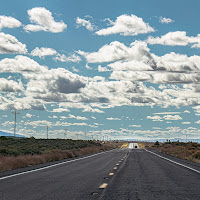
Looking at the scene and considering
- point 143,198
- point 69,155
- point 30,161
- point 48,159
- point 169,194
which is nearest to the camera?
point 143,198

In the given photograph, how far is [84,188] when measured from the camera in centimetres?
1095

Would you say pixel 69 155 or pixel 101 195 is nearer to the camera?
pixel 101 195

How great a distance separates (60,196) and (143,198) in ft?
6.72

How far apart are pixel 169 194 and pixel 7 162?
501 inches

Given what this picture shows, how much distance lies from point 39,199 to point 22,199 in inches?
16.0

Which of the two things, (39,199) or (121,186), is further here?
(121,186)

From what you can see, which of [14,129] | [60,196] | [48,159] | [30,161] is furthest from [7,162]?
[14,129]

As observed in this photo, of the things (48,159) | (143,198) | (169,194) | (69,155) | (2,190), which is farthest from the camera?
(69,155)

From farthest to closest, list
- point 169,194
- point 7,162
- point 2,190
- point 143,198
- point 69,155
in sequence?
1. point 69,155
2. point 7,162
3. point 2,190
4. point 169,194
5. point 143,198

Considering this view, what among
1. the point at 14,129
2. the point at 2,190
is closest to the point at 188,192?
the point at 2,190

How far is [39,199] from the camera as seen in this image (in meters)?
8.88

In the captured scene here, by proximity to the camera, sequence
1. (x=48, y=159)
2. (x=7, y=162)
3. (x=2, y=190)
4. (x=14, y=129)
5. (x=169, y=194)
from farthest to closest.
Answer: (x=14, y=129) → (x=48, y=159) → (x=7, y=162) → (x=2, y=190) → (x=169, y=194)

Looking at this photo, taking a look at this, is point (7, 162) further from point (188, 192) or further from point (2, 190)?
point (188, 192)

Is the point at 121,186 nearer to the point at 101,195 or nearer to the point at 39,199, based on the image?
the point at 101,195
